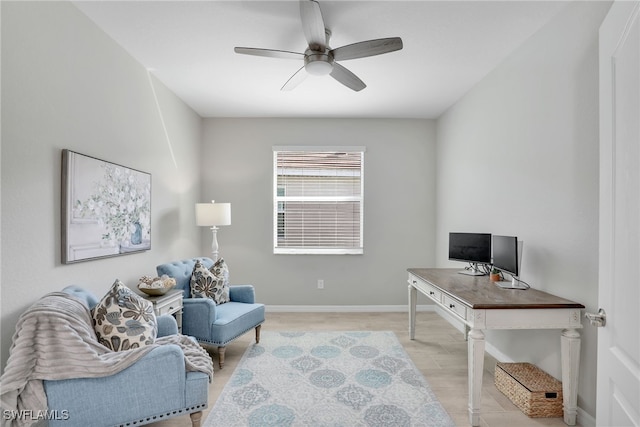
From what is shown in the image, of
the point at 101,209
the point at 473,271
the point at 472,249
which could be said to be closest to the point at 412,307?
the point at 473,271

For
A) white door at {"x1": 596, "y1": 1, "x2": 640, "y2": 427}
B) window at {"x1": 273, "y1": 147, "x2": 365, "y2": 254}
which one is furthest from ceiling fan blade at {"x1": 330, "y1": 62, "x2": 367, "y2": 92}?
window at {"x1": 273, "y1": 147, "x2": 365, "y2": 254}

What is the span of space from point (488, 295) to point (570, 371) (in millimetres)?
593

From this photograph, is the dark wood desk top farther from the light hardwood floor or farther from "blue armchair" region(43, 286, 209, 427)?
"blue armchair" region(43, 286, 209, 427)

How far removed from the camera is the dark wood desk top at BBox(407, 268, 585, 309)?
2.06 meters

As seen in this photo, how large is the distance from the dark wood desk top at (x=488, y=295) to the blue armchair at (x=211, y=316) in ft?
5.51

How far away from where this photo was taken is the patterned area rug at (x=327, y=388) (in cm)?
216

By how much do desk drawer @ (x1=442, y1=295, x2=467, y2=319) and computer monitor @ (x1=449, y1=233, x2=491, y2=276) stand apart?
2.47 ft

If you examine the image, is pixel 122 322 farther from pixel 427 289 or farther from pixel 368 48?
pixel 427 289

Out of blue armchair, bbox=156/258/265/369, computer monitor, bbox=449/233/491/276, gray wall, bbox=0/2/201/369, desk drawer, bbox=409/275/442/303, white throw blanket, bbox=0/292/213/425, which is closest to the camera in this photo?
white throw blanket, bbox=0/292/213/425

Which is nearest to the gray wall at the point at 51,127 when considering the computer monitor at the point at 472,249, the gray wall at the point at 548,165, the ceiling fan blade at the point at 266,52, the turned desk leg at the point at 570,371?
the ceiling fan blade at the point at 266,52

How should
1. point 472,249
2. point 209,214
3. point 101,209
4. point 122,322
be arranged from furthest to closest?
point 209,214 → point 472,249 → point 101,209 → point 122,322

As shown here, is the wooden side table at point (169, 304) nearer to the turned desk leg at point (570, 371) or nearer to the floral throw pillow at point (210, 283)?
the floral throw pillow at point (210, 283)

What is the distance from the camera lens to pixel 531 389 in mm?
2172

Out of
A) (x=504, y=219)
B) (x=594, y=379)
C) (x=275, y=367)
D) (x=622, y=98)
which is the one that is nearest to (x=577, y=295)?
(x=594, y=379)
